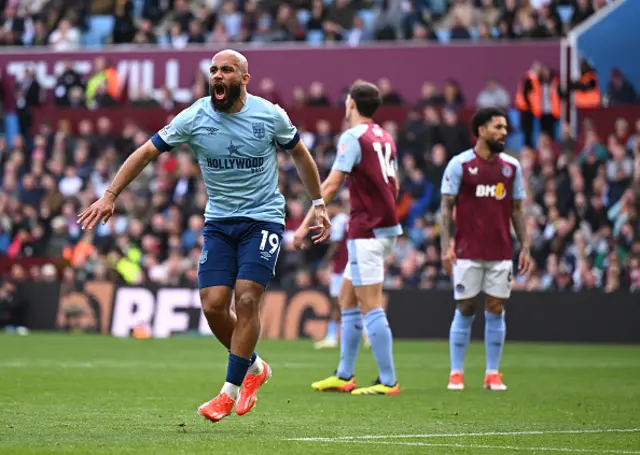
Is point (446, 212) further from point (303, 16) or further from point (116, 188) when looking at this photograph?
point (303, 16)

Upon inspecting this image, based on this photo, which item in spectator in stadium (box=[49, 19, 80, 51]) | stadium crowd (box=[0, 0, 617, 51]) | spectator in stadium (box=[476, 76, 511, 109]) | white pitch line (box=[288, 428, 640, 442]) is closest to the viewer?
white pitch line (box=[288, 428, 640, 442])

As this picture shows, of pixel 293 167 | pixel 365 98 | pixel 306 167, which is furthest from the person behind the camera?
pixel 293 167

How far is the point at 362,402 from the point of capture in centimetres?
1173

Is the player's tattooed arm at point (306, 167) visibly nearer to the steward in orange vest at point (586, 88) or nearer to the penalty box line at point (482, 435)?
the penalty box line at point (482, 435)

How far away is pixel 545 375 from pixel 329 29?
52.0 feet

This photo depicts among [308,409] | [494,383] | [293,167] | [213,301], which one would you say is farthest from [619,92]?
[213,301]

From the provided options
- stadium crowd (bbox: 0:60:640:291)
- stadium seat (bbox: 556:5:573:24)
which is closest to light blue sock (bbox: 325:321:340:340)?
stadium crowd (bbox: 0:60:640:291)

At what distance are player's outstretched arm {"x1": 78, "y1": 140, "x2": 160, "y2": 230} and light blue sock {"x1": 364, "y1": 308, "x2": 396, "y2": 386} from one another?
3816 millimetres

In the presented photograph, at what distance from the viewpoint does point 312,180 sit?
389 inches

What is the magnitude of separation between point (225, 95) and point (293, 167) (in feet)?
60.6

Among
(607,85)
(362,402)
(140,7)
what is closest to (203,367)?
(362,402)

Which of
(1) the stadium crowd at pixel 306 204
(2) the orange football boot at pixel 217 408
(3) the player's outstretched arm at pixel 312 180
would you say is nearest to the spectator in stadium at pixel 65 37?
(1) the stadium crowd at pixel 306 204

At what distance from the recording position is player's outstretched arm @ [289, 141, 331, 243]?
32.0ft

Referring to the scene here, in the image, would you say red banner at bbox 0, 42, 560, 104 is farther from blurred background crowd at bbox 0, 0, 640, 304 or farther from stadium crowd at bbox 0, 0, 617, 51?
stadium crowd at bbox 0, 0, 617, 51
